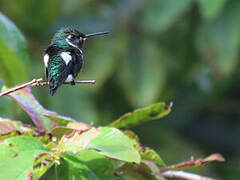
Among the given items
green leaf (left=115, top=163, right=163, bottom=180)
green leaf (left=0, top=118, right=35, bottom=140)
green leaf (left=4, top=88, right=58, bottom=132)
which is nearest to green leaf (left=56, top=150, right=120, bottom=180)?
green leaf (left=115, top=163, right=163, bottom=180)

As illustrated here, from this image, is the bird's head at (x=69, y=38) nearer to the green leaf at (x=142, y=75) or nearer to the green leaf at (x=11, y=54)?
the green leaf at (x=11, y=54)

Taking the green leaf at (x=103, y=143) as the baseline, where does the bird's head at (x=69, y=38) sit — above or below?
above

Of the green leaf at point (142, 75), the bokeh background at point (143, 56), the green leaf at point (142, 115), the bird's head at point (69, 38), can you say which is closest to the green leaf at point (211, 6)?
the bokeh background at point (143, 56)

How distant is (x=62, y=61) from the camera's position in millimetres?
2629

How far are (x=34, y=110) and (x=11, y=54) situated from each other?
0.39m

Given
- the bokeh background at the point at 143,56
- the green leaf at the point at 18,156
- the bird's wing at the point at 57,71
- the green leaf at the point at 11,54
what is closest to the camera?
the green leaf at the point at 18,156

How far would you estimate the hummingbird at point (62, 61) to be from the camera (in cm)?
252

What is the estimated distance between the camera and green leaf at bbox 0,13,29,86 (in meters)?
2.62

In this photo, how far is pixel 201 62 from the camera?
6.44m

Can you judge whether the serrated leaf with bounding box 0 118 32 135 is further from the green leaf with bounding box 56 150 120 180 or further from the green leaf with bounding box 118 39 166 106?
the green leaf with bounding box 118 39 166 106

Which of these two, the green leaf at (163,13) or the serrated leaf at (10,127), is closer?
the serrated leaf at (10,127)

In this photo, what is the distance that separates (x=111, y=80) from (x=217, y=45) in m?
1.41

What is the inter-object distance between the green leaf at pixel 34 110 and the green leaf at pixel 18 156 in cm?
46

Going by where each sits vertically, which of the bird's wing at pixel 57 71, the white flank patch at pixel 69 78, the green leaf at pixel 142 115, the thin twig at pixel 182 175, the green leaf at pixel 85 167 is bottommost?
the thin twig at pixel 182 175
